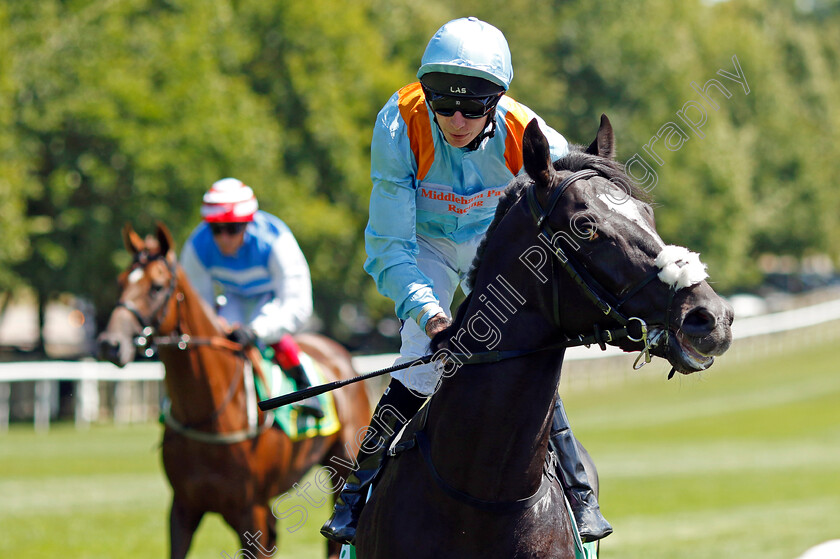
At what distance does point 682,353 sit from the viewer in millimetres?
3197

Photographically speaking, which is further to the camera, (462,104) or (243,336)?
(243,336)

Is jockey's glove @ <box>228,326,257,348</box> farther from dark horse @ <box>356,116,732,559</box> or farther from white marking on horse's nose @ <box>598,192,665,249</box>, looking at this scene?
white marking on horse's nose @ <box>598,192,665,249</box>

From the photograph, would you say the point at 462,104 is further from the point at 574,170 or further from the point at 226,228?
the point at 226,228

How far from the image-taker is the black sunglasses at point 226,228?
25.2 ft

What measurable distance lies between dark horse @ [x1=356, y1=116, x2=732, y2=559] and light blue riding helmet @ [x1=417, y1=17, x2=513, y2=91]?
46cm

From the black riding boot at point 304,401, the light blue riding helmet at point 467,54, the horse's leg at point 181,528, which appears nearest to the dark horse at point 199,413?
the horse's leg at point 181,528

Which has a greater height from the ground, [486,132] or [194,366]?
[486,132]

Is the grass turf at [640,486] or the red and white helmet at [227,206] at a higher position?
the red and white helmet at [227,206]

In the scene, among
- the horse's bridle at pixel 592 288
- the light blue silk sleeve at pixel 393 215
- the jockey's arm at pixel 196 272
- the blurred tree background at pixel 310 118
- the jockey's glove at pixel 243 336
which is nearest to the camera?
the horse's bridle at pixel 592 288

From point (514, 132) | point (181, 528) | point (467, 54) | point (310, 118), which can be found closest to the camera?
point (467, 54)

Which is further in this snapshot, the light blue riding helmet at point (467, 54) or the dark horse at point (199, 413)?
the dark horse at point (199, 413)

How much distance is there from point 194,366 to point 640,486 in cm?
825

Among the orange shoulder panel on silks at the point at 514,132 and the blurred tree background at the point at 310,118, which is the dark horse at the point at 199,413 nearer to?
the orange shoulder panel on silks at the point at 514,132

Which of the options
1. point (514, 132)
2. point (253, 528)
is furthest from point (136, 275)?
point (514, 132)
